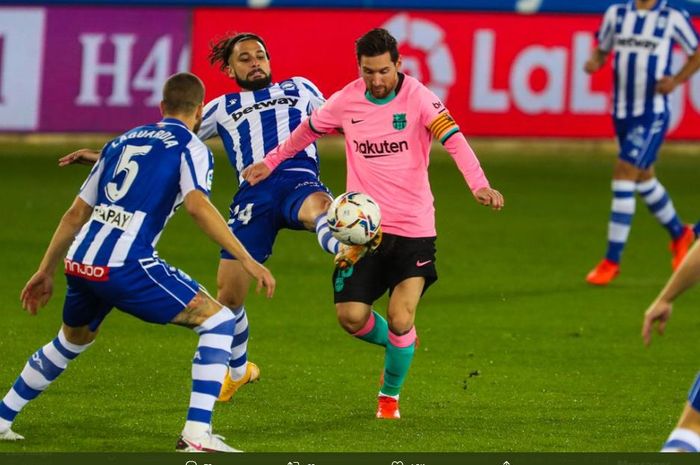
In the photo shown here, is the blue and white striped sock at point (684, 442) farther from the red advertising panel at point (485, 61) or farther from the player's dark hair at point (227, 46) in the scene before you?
the red advertising panel at point (485, 61)

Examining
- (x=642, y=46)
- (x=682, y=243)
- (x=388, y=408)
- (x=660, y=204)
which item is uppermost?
(x=642, y=46)

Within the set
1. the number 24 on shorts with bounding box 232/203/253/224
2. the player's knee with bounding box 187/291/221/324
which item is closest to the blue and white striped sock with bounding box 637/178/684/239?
the number 24 on shorts with bounding box 232/203/253/224

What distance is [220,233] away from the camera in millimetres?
6391

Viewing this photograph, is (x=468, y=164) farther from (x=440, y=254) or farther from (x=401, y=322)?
(x=440, y=254)

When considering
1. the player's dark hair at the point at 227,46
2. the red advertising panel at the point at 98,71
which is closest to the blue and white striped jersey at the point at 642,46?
the player's dark hair at the point at 227,46

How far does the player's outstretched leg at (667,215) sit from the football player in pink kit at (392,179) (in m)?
5.44

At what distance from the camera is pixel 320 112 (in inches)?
314

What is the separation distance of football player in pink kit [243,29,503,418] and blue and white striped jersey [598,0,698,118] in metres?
5.54

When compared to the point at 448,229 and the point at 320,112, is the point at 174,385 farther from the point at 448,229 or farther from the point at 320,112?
the point at 448,229

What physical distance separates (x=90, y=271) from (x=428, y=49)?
43.5 ft

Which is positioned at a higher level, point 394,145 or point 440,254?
point 394,145

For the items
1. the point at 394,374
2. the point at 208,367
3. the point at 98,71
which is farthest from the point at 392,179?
the point at 98,71

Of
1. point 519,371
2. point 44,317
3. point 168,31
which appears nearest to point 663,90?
point 519,371

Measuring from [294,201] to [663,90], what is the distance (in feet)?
17.6
